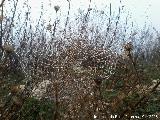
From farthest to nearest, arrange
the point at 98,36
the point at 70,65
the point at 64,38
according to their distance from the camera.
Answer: the point at 98,36 < the point at 64,38 < the point at 70,65

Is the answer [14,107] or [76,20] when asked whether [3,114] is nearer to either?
[14,107]

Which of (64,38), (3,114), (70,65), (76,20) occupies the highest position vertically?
(76,20)

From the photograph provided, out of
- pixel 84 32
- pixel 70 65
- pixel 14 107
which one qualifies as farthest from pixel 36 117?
pixel 84 32

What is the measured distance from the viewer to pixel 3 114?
8.18ft

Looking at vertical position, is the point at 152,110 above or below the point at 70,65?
below

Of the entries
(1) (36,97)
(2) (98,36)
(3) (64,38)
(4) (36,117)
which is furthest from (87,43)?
(4) (36,117)

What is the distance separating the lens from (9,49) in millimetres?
2379

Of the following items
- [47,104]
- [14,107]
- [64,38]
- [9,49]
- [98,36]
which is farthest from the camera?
[98,36]

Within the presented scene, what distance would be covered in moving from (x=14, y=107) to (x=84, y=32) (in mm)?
13854

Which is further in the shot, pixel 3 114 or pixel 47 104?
pixel 47 104

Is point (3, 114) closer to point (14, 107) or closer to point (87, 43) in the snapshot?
point (14, 107)

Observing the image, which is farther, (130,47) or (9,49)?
(9,49)

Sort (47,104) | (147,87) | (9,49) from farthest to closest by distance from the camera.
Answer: (47,104)
(9,49)
(147,87)

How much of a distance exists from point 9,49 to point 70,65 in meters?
5.23
